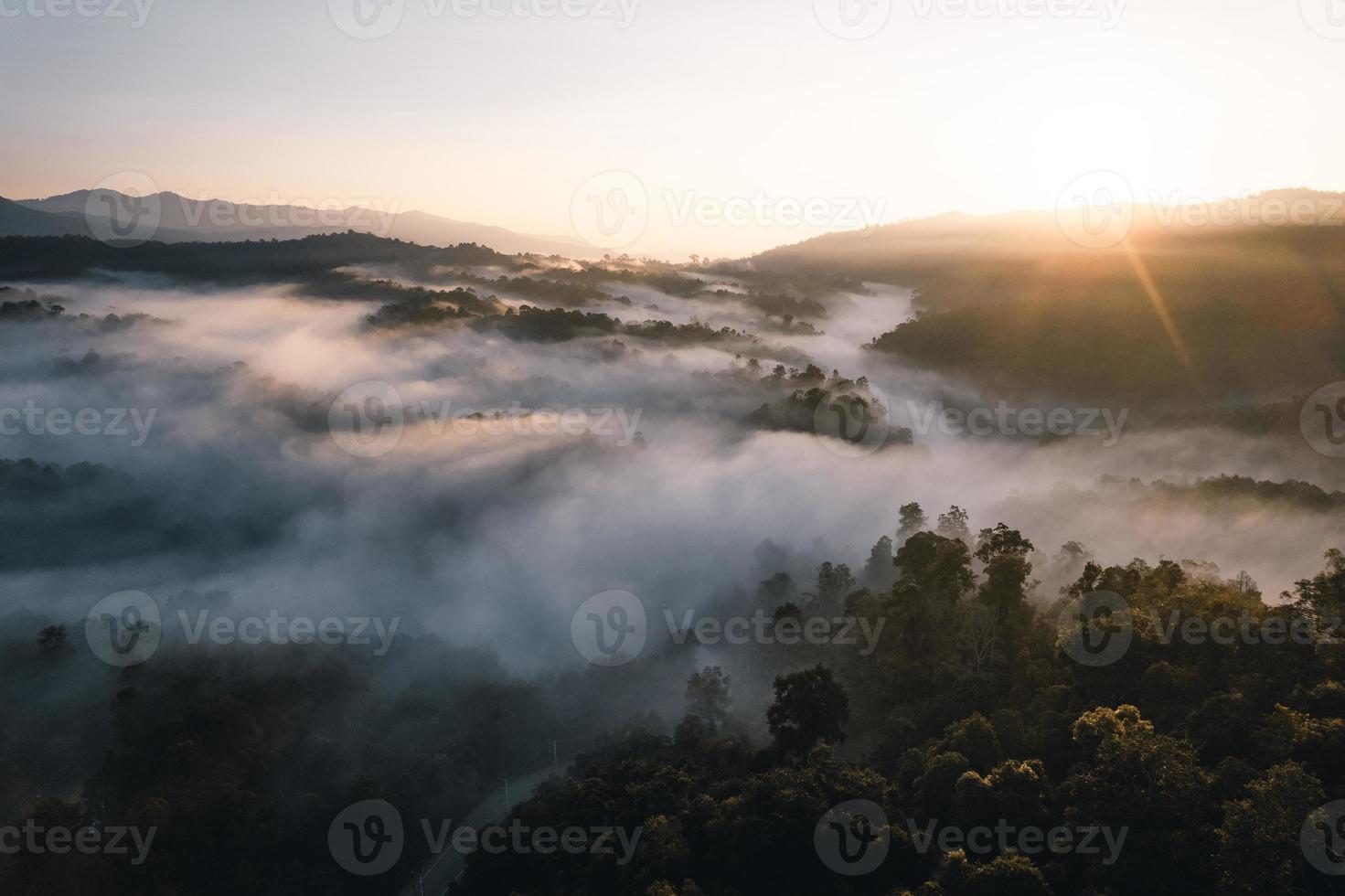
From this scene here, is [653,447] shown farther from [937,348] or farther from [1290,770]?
[1290,770]

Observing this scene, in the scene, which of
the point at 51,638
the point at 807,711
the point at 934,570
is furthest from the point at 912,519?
the point at 51,638

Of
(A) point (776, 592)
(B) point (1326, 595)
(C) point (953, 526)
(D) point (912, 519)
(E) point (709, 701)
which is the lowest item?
(E) point (709, 701)

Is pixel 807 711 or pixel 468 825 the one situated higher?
pixel 807 711

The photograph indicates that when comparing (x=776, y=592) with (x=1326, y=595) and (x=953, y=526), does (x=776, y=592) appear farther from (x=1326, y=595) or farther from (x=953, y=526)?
(x=1326, y=595)

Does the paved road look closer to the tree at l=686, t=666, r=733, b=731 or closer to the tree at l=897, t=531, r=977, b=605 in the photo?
the tree at l=686, t=666, r=733, b=731

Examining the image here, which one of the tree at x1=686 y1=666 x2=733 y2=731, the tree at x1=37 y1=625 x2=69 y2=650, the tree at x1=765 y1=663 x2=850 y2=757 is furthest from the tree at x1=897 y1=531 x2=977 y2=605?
the tree at x1=37 y1=625 x2=69 y2=650
